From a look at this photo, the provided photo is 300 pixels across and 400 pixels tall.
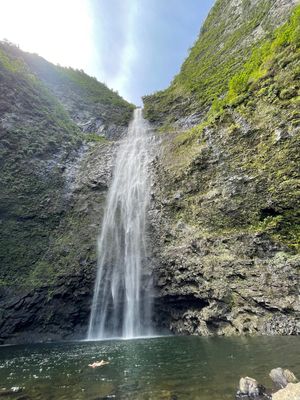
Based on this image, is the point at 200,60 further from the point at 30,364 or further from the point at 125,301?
the point at 30,364

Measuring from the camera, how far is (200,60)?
44594 millimetres

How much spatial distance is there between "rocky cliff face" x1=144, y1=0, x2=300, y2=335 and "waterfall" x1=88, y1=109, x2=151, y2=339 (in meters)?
1.27

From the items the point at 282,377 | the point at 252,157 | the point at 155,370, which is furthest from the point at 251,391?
the point at 252,157

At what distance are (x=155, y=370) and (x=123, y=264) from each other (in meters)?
14.6

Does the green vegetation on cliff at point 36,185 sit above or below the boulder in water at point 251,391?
above

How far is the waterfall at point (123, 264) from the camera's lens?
23.9 meters

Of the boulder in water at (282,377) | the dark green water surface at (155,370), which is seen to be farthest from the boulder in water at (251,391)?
the boulder in water at (282,377)

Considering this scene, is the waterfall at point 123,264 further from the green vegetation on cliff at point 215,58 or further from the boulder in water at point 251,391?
the boulder in water at point 251,391

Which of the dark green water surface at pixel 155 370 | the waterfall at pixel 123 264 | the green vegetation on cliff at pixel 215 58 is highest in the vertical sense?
the green vegetation on cliff at pixel 215 58

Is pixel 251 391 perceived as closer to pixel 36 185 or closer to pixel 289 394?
pixel 289 394

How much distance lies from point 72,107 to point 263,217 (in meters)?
36.4

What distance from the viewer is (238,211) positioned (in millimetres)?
21219

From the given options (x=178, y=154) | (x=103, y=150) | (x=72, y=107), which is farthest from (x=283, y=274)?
(x=72, y=107)

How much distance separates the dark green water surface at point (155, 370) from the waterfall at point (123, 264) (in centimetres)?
729
